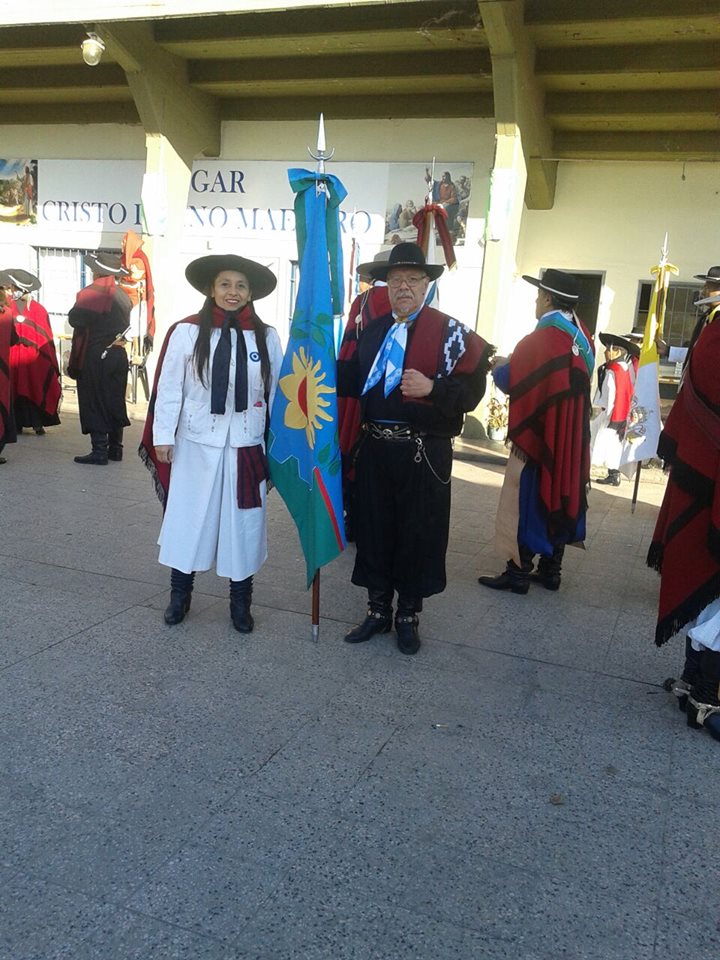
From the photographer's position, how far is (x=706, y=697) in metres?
3.28

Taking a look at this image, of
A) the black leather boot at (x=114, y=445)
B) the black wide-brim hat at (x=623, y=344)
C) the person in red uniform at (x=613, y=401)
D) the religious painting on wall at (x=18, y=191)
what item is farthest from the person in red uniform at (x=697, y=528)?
the religious painting on wall at (x=18, y=191)

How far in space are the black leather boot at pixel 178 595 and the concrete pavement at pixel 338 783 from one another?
94mm

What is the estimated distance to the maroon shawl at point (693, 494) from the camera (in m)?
3.07

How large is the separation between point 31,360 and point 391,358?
236 inches

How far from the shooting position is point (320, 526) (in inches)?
151

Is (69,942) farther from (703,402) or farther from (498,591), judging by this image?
(498,591)

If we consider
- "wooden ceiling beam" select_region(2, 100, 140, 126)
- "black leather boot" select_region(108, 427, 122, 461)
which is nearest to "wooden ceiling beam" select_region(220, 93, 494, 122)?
"wooden ceiling beam" select_region(2, 100, 140, 126)

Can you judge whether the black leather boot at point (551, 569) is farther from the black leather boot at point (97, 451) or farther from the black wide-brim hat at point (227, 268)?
the black leather boot at point (97, 451)

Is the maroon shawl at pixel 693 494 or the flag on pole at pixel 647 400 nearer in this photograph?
the maroon shawl at pixel 693 494

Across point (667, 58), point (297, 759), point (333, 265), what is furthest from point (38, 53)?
point (297, 759)

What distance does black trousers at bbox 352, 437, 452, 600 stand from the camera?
3.82 metres

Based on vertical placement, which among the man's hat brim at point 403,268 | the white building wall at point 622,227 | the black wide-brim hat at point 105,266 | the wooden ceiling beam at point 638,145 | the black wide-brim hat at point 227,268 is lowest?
the black wide-brim hat at point 227,268

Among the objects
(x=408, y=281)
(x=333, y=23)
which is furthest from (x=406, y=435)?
(x=333, y=23)

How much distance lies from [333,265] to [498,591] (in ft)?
7.53
